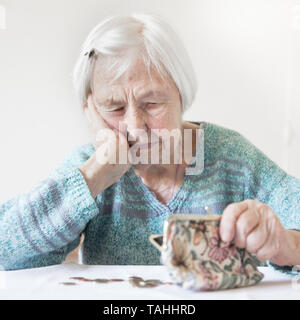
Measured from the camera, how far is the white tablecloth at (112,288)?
0.56m

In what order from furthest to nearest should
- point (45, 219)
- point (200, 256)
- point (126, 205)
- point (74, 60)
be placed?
point (74, 60), point (126, 205), point (45, 219), point (200, 256)

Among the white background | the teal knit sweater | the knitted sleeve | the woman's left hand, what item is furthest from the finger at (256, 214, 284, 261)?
the white background

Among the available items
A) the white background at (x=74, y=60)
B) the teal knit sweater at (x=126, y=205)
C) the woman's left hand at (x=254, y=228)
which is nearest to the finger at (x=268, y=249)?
the woman's left hand at (x=254, y=228)

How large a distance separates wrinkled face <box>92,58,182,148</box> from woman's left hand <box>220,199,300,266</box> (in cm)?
32

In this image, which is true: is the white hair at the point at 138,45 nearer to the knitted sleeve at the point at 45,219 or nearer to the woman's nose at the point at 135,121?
the woman's nose at the point at 135,121

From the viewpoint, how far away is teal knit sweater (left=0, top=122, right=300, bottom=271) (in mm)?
771

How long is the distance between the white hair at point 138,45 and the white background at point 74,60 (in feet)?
0.80

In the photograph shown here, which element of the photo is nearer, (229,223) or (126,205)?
(229,223)

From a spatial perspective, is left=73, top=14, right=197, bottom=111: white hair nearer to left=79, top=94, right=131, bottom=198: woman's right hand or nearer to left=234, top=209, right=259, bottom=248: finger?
left=79, top=94, right=131, bottom=198: woman's right hand

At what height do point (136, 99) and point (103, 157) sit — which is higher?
point (136, 99)

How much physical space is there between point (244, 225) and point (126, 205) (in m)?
0.40

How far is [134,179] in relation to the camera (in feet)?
3.22

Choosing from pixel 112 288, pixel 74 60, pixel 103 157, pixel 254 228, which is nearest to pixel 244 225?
pixel 254 228

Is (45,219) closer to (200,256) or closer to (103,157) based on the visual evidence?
(103,157)
